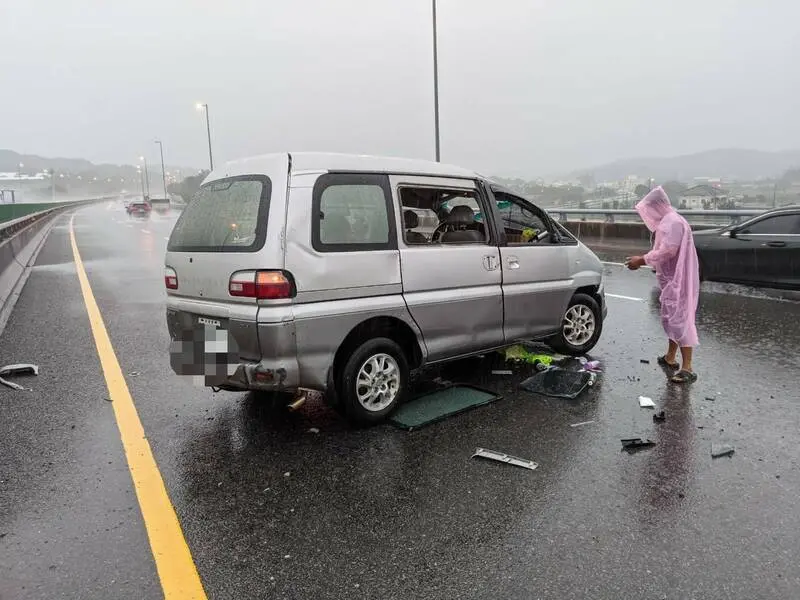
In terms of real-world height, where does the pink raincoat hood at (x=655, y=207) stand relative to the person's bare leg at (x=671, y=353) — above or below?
above

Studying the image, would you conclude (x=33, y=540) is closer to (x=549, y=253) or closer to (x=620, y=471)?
(x=620, y=471)

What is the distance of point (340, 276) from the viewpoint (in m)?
3.90

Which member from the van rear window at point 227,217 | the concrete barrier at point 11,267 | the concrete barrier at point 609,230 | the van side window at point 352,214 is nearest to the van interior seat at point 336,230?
the van side window at point 352,214

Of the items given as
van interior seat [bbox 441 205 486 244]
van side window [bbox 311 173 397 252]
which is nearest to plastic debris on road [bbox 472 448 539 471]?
van side window [bbox 311 173 397 252]

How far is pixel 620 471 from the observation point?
3484 millimetres

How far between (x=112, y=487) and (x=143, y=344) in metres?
3.62

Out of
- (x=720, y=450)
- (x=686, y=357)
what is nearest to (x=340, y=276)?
(x=720, y=450)

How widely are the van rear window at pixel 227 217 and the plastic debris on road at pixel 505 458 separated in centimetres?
198

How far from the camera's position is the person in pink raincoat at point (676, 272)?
5.12 m

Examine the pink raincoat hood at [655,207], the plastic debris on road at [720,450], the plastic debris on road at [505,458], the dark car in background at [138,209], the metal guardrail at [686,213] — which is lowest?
the plastic debris on road at [720,450]

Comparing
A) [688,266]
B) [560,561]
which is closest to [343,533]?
[560,561]

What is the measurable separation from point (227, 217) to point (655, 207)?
3866 millimetres

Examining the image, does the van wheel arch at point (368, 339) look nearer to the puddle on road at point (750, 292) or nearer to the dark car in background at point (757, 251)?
the dark car in background at point (757, 251)

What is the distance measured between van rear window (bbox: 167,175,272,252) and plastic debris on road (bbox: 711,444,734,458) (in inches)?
127
